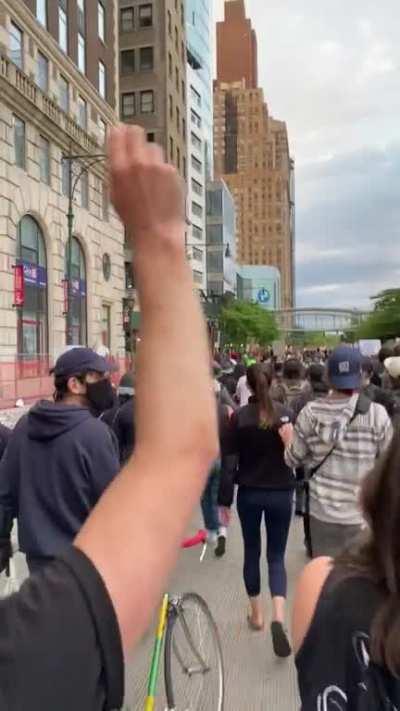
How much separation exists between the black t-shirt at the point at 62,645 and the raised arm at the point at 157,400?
2.0 inches

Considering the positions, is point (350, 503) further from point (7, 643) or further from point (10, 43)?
point (10, 43)

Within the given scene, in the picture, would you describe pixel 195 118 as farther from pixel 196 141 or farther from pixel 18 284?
pixel 18 284

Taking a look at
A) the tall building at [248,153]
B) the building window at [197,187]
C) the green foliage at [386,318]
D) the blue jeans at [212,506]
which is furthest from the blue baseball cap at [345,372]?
the tall building at [248,153]

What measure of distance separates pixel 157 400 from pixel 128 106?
218 feet

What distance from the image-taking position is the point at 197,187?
3132 inches

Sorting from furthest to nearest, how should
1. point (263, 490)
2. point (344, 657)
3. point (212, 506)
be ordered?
point (212, 506), point (263, 490), point (344, 657)

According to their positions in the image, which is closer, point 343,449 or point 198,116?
point 343,449

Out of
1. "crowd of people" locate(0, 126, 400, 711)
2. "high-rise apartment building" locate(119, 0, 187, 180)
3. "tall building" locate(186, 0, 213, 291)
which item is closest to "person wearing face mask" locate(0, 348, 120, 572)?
"crowd of people" locate(0, 126, 400, 711)

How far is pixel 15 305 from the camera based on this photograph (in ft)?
84.6

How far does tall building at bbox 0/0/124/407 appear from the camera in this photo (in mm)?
25859

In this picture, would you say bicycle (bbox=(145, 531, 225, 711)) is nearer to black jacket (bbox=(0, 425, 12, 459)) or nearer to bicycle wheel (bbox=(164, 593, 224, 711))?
bicycle wheel (bbox=(164, 593, 224, 711))

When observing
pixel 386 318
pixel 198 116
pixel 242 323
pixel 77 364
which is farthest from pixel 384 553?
pixel 386 318

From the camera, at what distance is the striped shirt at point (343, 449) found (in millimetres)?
4406

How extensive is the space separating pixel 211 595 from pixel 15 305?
2113cm
